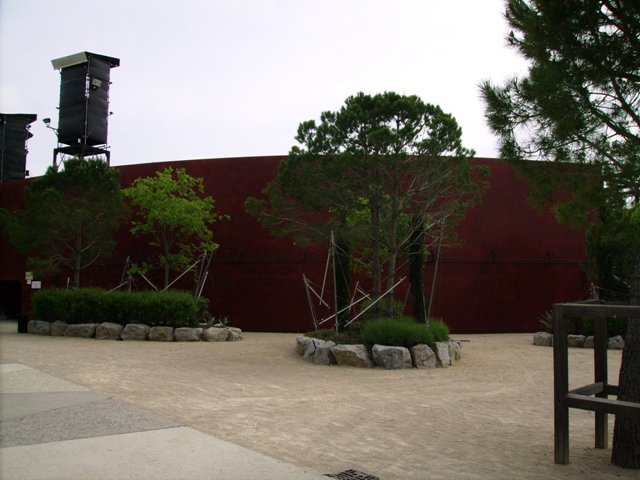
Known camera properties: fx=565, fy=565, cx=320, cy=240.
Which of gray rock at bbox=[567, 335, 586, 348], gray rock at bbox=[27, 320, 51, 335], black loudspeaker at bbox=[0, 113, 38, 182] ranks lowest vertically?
gray rock at bbox=[27, 320, 51, 335]

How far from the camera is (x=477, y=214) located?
1884cm

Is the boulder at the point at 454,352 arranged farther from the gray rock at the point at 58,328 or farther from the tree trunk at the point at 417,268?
the gray rock at the point at 58,328

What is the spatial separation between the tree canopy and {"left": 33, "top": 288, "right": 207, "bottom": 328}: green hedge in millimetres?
3761

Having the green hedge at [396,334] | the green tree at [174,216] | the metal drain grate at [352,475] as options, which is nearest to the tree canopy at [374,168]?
the green hedge at [396,334]

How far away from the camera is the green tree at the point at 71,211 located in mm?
16547

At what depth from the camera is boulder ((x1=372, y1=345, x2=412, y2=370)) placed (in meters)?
10.6

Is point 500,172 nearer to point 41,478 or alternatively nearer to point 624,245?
point 624,245

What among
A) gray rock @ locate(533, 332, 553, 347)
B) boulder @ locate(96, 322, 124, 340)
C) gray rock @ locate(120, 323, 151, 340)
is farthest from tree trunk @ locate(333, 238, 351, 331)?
boulder @ locate(96, 322, 124, 340)

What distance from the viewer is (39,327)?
15.9 metres

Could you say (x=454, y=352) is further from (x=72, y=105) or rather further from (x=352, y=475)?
(x=72, y=105)

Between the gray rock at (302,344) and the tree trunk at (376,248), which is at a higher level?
the tree trunk at (376,248)

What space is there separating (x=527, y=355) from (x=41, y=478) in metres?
11.3

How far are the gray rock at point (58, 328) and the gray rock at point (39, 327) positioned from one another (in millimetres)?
279

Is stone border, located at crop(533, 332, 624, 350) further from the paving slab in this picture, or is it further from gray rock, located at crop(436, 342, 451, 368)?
the paving slab
